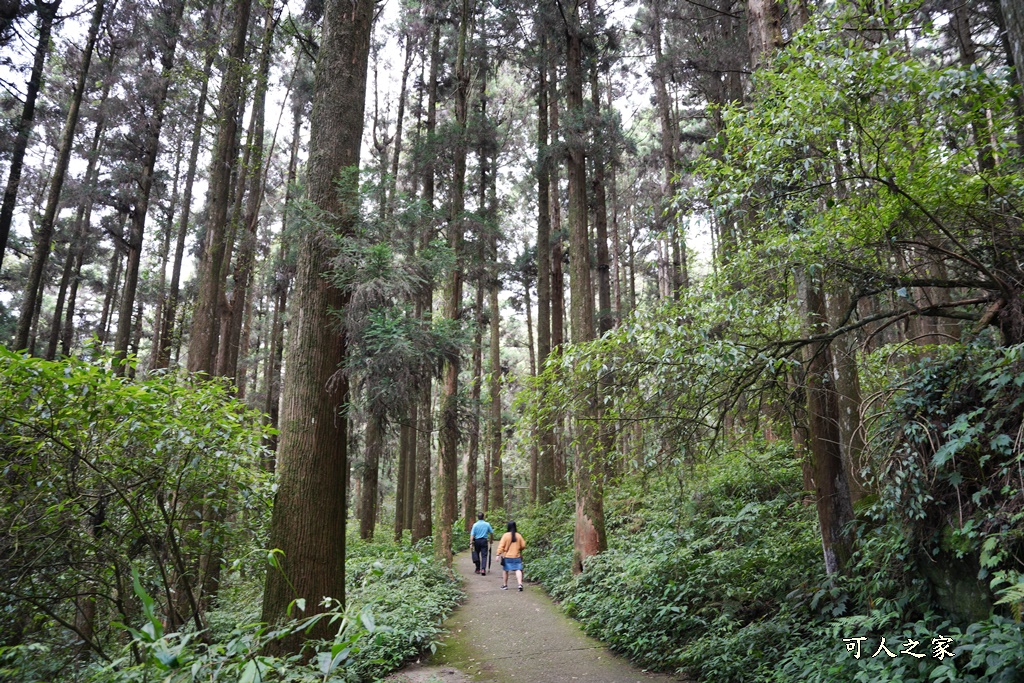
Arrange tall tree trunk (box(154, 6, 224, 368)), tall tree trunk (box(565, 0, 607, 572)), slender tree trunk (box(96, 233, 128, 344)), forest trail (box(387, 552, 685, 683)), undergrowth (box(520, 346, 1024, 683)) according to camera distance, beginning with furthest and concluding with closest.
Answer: slender tree trunk (box(96, 233, 128, 344)) → tall tree trunk (box(154, 6, 224, 368)) → tall tree trunk (box(565, 0, 607, 572)) → forest trail (box(387, 552, 685, 683)) → undergrowth (box(520, 346, 1024, 683))

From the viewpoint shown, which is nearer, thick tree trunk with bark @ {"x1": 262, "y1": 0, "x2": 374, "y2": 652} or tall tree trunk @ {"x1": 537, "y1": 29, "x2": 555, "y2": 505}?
thick tree trunk with bark @ {"x1": 262, "y1": 0, "x2": 374, "y2": 652}

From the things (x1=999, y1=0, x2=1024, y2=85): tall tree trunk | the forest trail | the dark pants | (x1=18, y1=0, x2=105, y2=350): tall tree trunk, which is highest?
(x1=18, y1=0, x2=105, y2=350): tall tree trunk

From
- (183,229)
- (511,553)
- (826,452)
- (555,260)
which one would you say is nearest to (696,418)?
(826,452)

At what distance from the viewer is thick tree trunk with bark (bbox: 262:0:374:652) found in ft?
18.1

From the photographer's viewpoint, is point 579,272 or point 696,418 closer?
point 696,418

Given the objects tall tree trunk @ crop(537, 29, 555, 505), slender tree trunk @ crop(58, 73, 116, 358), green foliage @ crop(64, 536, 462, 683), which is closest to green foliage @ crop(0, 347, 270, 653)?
green foliage @ crop(64, 536, 462, 683)

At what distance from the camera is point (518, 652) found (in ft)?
24.8

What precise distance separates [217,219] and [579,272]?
715cm

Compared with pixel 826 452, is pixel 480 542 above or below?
below

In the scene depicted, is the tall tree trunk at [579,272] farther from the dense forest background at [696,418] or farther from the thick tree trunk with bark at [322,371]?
the thick tree trunk with bark at [322,371]

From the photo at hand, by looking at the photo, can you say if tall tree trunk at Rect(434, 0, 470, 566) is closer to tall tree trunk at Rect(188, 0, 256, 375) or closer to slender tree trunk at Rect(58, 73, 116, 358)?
tall tree trunk at Rect(188, 0, 256, 375)

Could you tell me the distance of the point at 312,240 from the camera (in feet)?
20.2

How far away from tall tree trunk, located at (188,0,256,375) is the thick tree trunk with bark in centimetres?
459

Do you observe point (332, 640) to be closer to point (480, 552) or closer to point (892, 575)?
point (892, 575)
